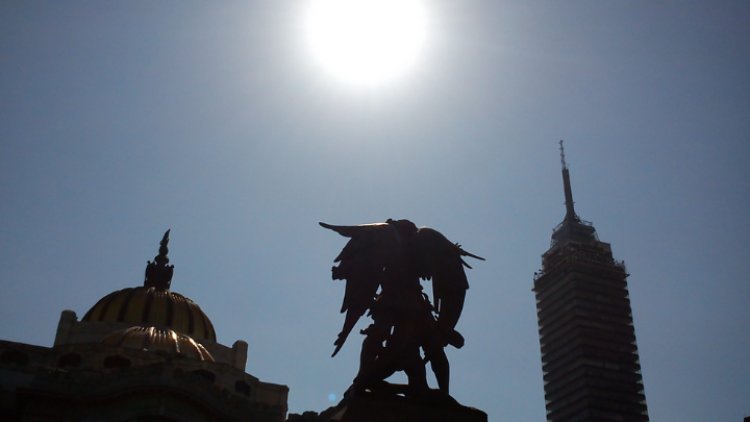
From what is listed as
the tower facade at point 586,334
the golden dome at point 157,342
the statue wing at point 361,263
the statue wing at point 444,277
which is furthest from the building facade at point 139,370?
the tower facade at point 586,334

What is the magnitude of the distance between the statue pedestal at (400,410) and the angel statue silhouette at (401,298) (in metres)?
0.25

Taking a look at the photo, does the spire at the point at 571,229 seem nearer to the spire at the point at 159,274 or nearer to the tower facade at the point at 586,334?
the tower facade at the point at 586,334

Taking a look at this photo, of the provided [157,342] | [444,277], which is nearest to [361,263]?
[444,277]

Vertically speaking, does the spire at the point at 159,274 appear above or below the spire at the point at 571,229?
below

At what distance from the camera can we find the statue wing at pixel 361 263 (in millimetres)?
13812

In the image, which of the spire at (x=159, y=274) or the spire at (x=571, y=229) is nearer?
the spire at (x=159, y=274)

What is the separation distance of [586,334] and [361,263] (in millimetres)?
98976

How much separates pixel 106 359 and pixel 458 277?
1412 inches

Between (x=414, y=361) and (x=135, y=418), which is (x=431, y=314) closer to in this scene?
(x=414, y=361)

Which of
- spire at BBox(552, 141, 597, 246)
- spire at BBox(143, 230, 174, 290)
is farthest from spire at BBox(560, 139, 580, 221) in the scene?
spire at BBox(143, 230, 174, 290)

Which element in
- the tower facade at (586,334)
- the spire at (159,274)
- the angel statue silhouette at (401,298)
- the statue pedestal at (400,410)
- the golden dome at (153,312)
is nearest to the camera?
the statue pedestal at (400,410)

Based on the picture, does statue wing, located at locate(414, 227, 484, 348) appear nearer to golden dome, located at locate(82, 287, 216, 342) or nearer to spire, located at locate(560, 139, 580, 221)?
golden dome, located at locate(82, 287, 216, 342)

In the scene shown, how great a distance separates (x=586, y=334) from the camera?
351 ft

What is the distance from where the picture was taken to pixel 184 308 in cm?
5575
